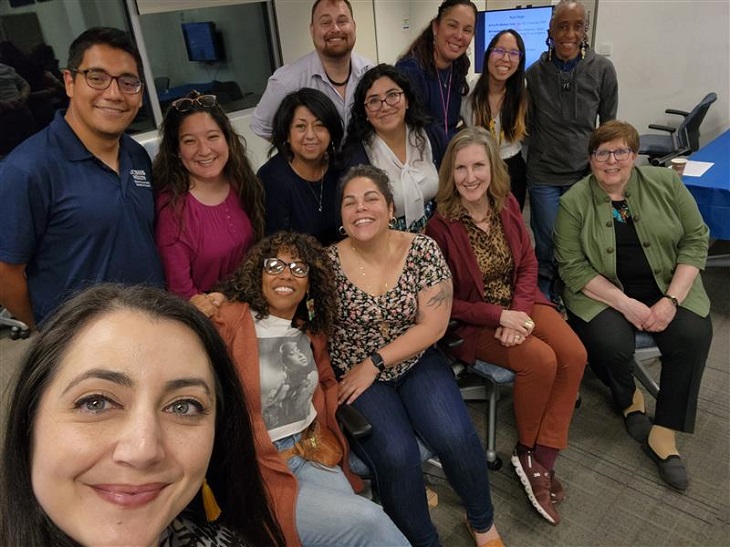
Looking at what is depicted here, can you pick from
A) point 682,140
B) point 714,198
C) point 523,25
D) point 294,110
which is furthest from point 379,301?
point 523,25

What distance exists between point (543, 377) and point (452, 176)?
2.99 ft

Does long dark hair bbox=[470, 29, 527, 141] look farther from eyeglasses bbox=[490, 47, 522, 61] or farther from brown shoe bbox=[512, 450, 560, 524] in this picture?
brown shoe bbox=[512, 450, 560, 524]

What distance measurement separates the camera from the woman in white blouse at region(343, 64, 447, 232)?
223cm

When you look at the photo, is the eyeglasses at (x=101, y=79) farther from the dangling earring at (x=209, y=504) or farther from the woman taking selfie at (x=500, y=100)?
the woman taking selfie at (x=500, y=100)

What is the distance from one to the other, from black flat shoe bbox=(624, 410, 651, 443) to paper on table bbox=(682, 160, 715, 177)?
1517mm

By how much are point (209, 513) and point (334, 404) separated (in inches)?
32.3

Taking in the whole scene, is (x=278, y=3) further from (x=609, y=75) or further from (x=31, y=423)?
(x=31, y=423)

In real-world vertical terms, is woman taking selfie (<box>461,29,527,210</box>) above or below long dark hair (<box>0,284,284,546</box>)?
above

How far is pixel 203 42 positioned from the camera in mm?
4945

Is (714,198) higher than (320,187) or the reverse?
the reverse

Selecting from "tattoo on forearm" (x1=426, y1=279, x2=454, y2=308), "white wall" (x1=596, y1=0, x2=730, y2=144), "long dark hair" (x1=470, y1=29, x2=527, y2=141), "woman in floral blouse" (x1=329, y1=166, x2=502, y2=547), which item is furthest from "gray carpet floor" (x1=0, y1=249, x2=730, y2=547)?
"white wall" (x1=596, y1=0, x2=730, y2=144)

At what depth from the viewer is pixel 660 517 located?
2.01 meters

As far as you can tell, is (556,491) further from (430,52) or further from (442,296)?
(430,52)

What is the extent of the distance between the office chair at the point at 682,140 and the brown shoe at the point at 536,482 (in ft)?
8.54
